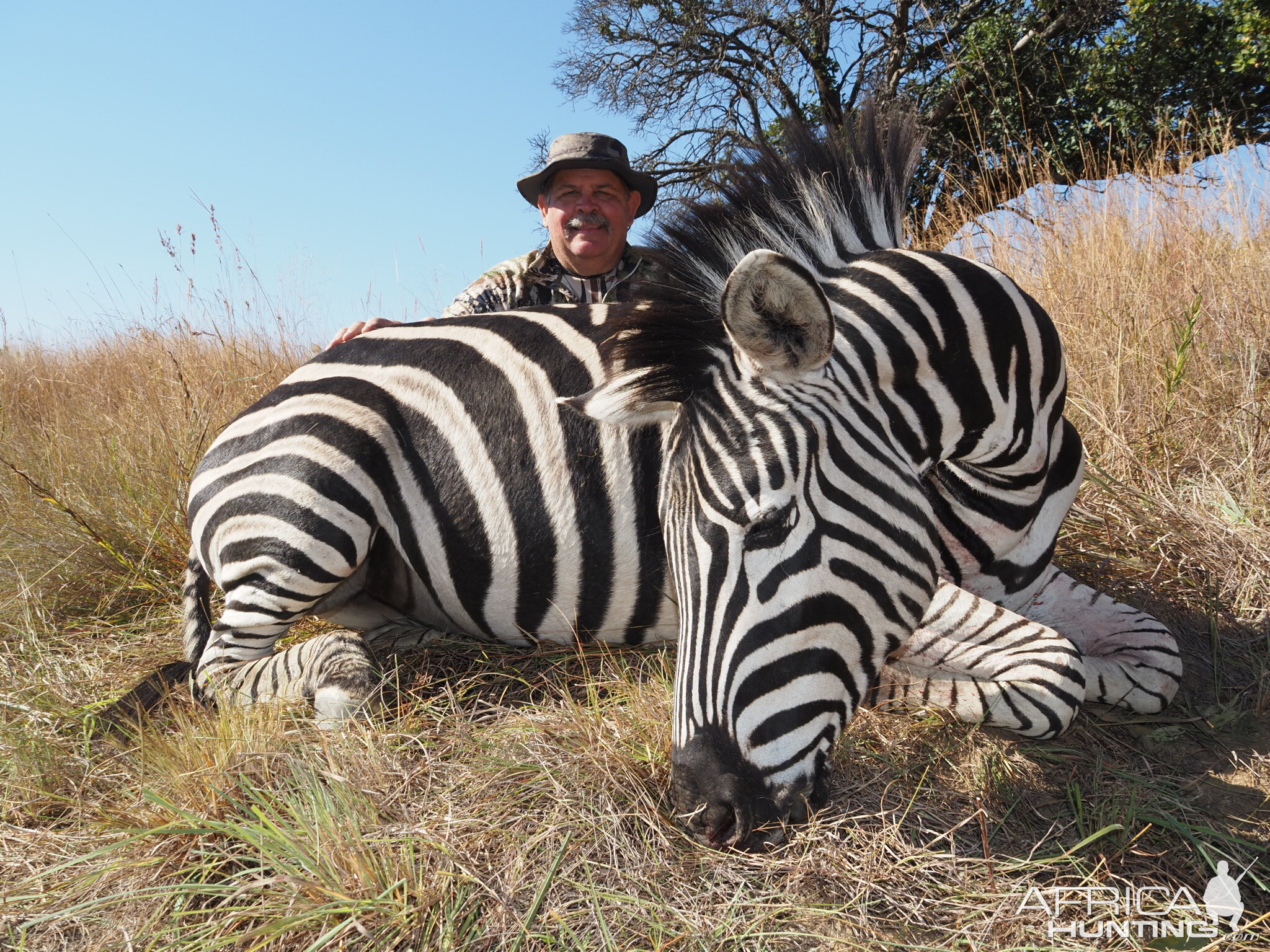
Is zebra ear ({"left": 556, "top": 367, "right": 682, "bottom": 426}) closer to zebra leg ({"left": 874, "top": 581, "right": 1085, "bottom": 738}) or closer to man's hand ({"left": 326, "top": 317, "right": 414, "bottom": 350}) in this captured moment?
zebra leg ({"left": 874, "top": 581, "right": 1085, "bottom": 738})

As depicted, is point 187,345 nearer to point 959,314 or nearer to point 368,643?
point 368,643

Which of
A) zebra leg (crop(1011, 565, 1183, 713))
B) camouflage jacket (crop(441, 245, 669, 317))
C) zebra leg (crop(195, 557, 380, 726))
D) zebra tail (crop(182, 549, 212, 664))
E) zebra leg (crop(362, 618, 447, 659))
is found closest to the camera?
zebra leg (crop(1011, 565, 1183, 713))

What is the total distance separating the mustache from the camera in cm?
437

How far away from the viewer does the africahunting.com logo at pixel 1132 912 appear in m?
1.55

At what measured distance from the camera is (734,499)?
1636 millimetres

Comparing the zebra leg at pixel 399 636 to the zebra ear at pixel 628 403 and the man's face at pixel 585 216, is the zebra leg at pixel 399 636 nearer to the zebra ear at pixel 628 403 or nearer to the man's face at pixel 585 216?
the zebra ear at pixel 628 403

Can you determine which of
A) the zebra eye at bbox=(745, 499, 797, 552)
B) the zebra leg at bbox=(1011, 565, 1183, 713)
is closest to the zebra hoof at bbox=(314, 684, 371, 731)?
the zebra eye at bbox=(745, 499, 797, 552)

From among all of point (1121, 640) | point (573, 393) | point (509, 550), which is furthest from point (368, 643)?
point (1121, 640)

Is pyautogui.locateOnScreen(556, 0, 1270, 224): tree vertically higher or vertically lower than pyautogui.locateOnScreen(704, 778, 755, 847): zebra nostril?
higher

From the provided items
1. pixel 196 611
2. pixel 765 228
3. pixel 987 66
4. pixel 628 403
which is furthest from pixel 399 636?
pixel 987 66

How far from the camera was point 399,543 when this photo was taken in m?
2.63

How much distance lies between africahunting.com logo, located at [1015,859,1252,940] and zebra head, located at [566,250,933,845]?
505mm

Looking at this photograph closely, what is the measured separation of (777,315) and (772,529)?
469 mm

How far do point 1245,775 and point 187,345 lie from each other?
6.36 m
